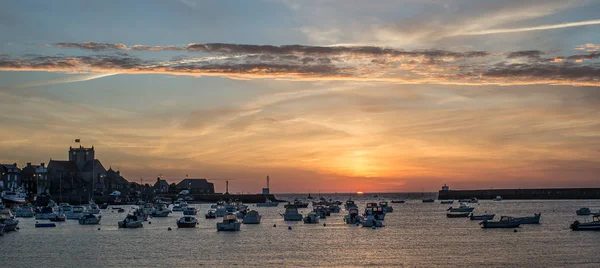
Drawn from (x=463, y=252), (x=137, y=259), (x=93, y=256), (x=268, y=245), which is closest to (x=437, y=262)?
(x=463, y=252)

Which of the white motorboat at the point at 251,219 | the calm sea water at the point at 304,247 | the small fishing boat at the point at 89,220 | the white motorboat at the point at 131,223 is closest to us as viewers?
the calm sea water at the point at 304,247

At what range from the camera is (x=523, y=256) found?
2344 inches

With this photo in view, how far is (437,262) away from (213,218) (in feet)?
243

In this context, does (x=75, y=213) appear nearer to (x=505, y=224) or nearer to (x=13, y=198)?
(x=13, y=198)

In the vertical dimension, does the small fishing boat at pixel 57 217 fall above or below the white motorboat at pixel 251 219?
above

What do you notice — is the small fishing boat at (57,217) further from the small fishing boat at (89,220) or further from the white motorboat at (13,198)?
the white motorboat at (13,198)

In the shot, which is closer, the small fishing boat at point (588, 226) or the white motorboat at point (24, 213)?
the small fishing boat at point (588, 226)

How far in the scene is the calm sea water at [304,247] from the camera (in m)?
56.4

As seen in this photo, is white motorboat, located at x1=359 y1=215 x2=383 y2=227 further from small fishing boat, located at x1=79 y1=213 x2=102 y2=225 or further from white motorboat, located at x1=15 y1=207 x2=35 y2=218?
white motorboat, located at x1=15 y1=207 x2=35 y2=218

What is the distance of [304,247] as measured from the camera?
68.8 meters

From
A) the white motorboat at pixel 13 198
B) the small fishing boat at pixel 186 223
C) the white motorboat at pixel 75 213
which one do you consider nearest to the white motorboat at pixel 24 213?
the white motorboat at pixel 75 213

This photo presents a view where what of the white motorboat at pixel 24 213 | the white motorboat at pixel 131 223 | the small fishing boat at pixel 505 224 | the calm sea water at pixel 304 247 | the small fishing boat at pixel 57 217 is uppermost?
the white motorboat at pixel 24 213

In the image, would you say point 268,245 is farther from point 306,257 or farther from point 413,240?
point 413,240

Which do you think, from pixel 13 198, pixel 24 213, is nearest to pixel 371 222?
pixel 24 213
